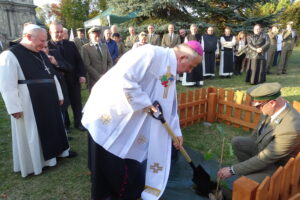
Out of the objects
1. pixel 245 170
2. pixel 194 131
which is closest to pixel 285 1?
pixel 194 131

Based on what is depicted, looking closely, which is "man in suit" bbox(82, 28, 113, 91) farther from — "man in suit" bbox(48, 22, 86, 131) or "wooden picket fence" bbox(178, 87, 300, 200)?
"wooden picket fence" bbox(178, 87, 300, 200)

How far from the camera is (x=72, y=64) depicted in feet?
15.3

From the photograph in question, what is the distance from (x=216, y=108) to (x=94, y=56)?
294cm

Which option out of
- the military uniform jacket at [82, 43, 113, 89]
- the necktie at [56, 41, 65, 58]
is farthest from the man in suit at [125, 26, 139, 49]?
the necktie at [56, 41, 65, 58]

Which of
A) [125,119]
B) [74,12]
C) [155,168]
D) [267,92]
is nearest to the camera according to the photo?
[267,92]

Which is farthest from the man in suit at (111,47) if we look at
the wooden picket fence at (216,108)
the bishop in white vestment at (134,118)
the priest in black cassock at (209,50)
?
Answer: the bishop in white vestment at (134,118)

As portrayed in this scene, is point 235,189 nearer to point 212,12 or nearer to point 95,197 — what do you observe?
point 95,197

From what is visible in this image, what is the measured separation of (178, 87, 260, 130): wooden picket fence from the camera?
480 cm

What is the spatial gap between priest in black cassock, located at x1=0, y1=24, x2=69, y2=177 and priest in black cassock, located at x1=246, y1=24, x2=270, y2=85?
740cm

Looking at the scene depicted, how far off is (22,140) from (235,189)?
2.78 meters

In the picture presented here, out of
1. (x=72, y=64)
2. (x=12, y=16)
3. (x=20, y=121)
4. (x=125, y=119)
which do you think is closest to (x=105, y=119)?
(x=125, y=119)

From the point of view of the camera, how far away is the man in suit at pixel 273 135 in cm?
221

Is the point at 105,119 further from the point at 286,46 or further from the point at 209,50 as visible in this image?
the point at 286,46

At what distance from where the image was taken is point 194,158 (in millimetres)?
3598
